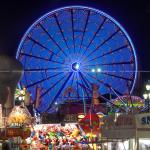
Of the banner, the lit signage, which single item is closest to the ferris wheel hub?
the banner

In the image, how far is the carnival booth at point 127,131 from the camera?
9.80 m

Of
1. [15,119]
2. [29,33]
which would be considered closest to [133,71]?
[29,33]

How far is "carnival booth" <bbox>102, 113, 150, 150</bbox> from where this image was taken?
9.80 meters

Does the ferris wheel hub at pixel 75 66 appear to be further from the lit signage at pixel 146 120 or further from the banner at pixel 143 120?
the lit signage at pixel 146 120

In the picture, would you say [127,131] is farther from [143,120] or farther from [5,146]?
[5,146]

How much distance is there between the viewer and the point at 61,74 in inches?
1560

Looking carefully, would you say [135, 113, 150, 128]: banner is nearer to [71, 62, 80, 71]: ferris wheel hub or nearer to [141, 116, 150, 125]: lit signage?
[141, 116, 150, 125]: lit signage

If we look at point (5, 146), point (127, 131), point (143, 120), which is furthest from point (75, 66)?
point (143, 120)

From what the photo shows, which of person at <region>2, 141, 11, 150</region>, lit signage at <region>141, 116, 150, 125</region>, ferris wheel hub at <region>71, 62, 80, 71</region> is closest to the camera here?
lit signage at <region>141, 116, 150, 125</region>

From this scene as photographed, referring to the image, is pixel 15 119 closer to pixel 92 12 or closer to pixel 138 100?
pixel 138 100

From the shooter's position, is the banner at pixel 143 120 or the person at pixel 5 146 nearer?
the banner at pixel 143 120

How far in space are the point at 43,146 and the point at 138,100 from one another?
6.20 metres

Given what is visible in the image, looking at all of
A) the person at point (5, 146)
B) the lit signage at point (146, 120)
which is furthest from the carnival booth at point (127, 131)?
the person at point (5, 146)

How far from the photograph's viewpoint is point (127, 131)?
10391 mm
